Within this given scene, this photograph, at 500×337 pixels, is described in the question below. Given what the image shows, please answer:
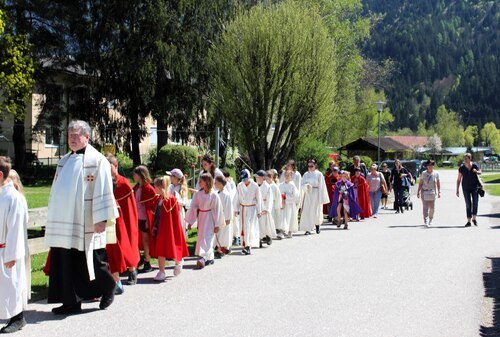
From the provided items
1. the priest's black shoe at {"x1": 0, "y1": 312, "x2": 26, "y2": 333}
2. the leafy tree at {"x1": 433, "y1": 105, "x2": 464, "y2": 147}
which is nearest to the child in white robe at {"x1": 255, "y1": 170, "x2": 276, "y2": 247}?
the priest's black shoe at {"x1": 0, "y1": 312, "x2": 26, "y2": 333}

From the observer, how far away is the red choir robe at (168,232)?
1038 cm

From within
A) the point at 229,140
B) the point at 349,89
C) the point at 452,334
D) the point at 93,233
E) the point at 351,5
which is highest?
the point at 351,5

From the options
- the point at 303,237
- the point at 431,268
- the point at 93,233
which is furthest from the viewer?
the point at 303,237

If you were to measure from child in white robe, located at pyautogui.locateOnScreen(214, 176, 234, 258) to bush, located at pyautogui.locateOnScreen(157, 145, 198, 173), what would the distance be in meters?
17.7

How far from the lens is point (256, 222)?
1438 centimetres

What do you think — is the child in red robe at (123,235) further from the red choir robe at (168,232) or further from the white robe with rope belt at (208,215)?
the white robe with rope belt at (208,215)

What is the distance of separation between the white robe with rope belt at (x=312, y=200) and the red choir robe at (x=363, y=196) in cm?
391

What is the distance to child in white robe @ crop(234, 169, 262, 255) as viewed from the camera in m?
14.2

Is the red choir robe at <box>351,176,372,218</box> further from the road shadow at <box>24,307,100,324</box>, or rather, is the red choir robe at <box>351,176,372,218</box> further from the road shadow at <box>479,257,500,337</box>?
the road shadow at <box>24,307,100,324</box>

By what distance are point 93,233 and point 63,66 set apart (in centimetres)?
2866

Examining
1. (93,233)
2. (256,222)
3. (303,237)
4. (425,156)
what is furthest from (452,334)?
(425,156)

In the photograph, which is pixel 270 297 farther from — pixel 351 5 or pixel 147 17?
pixel 351 5

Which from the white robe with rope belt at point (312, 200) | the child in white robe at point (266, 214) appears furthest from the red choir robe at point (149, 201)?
the white robe with rope belt at point (312, 200)

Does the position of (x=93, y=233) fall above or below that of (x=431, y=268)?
above
